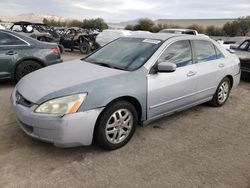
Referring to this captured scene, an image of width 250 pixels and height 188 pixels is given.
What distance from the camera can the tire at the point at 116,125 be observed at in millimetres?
3180

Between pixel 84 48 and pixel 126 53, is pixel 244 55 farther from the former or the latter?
pixel 84 48

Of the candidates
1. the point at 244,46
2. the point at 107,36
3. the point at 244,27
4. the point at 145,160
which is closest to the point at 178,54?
the point at 145,160

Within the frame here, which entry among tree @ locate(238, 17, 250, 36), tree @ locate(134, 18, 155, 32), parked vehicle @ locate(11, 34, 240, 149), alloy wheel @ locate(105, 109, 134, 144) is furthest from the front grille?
tree @ locate(134, 18, 155, 32)

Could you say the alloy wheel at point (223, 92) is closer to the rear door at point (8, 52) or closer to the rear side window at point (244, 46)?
the rear side window at point (244, 46)

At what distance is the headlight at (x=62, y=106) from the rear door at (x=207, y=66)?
234 centimetres

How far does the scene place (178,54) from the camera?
4.16 meters

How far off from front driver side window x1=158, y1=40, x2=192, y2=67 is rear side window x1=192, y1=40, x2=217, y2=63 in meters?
0.18

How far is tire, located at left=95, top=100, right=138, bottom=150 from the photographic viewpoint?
318 cm

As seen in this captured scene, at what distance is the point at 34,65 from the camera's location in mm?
6535

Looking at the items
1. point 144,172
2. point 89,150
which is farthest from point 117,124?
point 144,172

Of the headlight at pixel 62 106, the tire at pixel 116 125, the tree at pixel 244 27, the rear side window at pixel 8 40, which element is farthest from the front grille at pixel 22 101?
the tree at pixel 244 27

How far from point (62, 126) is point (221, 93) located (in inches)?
139

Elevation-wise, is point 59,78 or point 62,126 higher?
point 59,78

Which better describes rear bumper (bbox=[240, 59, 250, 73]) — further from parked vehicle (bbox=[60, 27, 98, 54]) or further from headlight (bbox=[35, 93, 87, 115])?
parked vehicle (bbox=[60, 27, 98, 54])
